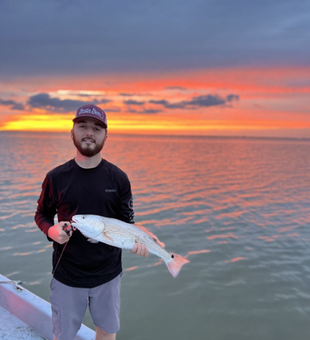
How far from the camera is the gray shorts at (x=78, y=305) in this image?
3.26 m

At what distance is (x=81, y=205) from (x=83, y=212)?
0.25ft

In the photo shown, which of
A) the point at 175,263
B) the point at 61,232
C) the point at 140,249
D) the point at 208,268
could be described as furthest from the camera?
the point at 208,268

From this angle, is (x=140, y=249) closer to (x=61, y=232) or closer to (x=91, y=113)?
(x=61, y=232)

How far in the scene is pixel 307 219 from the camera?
13227 mm

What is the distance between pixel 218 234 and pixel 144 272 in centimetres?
387

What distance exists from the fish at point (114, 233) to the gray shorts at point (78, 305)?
0.63 meters

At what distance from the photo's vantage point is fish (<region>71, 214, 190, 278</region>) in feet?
9.28

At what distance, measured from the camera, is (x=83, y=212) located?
3158mm

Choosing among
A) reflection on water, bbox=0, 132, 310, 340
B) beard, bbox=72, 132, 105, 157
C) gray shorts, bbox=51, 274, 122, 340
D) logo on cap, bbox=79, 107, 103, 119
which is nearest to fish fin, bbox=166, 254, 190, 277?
gray shorts, bbox=51, 274, 122, 340

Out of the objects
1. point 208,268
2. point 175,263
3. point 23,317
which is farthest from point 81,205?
point 208,268

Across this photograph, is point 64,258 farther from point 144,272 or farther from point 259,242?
point 259,242

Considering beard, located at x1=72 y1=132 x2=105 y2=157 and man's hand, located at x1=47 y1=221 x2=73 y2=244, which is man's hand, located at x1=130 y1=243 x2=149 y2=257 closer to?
man's hand, located at x1=47 y1=221 x2=73 y2=244

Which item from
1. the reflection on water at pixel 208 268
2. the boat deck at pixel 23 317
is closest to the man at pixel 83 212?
the boat deck at pixel 23 317

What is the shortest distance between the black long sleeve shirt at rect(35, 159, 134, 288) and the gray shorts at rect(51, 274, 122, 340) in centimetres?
10
